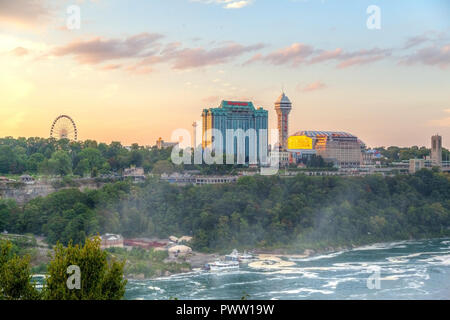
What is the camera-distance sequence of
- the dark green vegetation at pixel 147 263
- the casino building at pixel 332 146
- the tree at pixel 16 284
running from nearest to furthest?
the tree at pixel 16 284, the dark green vegetation at pixel 147 263, the casino building at pixel 332 146

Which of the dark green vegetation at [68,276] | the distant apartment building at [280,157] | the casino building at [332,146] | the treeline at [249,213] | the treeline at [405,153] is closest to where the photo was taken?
the dark green vegetation at [68,276]

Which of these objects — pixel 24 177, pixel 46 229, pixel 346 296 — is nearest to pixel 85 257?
pixel 346 296

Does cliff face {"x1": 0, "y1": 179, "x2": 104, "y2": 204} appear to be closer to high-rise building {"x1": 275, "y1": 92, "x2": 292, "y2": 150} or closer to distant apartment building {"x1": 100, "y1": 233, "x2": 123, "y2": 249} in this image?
distant apartment building {"x1": 100, "y1": 233, "x2": 123, "y2": 249}

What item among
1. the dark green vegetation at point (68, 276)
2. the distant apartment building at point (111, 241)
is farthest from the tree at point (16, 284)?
the distant apartment building at point (111, 241)

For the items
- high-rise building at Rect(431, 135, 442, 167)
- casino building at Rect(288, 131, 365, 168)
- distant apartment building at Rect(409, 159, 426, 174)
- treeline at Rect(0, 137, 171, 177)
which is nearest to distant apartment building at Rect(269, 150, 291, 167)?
casino building at Rect(288, 131, 365, 168)

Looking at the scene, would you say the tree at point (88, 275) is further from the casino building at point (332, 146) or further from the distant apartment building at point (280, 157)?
the casino building at point (332, 146)

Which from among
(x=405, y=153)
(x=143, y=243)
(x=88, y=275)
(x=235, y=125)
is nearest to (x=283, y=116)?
(x=235, y=125)

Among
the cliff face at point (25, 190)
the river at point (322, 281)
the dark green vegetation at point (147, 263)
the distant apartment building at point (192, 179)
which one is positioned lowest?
the river at point (322, 281)
